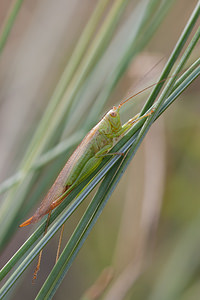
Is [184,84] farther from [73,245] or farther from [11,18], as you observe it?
[11,18]

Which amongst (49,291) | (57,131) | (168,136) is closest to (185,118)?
(168,136)

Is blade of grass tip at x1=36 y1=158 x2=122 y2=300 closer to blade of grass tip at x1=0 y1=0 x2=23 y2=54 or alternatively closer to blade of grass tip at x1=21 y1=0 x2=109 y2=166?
blade of grass tip at x1=21 y1=0 x2=109 y2=166

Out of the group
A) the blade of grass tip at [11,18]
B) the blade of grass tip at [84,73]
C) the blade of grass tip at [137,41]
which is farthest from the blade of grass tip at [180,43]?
the blade of grass tip at [11,18]

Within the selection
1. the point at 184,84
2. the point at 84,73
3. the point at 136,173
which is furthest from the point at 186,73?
the point at 136,173

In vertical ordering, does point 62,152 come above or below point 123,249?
above

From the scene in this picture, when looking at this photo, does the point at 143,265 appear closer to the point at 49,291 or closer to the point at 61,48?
the point at 49,291

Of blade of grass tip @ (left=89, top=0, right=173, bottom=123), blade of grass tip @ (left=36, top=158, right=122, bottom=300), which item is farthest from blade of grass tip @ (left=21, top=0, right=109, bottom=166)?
blade of grass tip @ (left=36, top=158, right=122, bottom=300)
